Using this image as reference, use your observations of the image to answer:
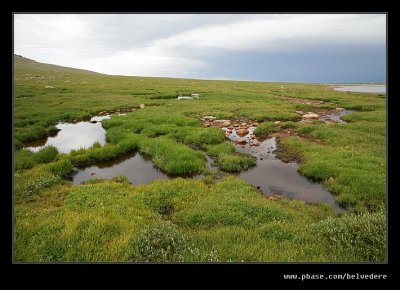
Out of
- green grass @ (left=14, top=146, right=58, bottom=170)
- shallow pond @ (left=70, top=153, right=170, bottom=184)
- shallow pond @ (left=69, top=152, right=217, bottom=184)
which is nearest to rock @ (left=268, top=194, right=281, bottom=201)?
shallow pond @ (left=69, top=152, right=217, bottom=184)

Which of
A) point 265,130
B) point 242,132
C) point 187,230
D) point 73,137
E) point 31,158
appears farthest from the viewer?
point 265,130

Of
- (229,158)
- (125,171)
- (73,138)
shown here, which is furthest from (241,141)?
(73,138)

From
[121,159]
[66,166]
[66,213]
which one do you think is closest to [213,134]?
[121,159]

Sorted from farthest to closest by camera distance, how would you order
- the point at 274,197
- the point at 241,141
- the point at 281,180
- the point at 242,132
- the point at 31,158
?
the point at 242,132, the point at 241,141, the point at 31,158, the point at 281,180, the point at 274,197

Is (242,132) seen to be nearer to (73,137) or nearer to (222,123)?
(222,123)

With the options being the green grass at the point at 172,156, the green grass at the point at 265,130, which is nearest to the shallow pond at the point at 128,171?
the green grass at the point at 172,156

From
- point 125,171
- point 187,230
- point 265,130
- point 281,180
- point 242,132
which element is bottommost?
point 187,230

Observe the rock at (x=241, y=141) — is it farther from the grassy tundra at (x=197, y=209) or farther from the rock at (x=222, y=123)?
the rock at (x=222, y=123)

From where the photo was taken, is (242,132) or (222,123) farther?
(222,123)

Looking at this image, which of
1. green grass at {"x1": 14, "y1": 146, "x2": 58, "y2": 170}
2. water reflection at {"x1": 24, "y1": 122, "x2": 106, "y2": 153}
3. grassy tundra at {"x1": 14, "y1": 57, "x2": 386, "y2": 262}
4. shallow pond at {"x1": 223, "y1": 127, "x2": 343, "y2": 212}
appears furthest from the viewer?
water reflection at {"x1": 24, "y1": 122, "x2": 106, "y2": 153}

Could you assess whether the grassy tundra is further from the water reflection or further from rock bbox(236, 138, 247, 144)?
the water reflection

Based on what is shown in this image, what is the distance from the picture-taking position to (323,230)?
7227 millimetres

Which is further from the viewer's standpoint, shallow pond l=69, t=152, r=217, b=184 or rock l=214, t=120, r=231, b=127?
rock l=214, t=120, r=231, b=127
